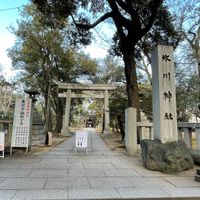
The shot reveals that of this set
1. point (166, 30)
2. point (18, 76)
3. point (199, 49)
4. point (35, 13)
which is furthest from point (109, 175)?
point (18, 76)

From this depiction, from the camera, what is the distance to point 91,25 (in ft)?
43.1

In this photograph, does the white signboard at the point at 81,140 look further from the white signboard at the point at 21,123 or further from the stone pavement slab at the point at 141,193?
the stone pavement slab at the point at 141,193

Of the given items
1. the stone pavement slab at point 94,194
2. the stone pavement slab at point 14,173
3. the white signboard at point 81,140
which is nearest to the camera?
the stone pavement slab at point 94,194

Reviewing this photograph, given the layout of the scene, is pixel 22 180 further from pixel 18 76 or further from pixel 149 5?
pixel 18 76

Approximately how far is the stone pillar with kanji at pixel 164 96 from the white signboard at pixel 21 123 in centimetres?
535

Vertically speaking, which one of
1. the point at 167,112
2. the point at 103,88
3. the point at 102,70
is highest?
the point at 102,70

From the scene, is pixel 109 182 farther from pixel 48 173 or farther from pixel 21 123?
pixel 21 123

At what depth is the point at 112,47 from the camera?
16.4 metres

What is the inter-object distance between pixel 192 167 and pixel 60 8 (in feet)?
29.7

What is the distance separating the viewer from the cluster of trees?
12.5m

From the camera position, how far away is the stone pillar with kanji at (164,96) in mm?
8031

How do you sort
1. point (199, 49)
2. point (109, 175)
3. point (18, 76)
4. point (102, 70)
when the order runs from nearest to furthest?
1. point (109, 175)
2. point (199, 49)
3. point (18, 76)
4. point (102, 70)

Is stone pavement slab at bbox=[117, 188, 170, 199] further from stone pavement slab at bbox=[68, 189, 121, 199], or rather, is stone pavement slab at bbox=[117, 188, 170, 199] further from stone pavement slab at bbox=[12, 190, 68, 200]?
stone pavement slab at bbox=[12, 190, 68, 200]

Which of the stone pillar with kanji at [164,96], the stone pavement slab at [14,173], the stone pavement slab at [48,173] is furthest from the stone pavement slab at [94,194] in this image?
the stone pillar with kanji at [164,96]
